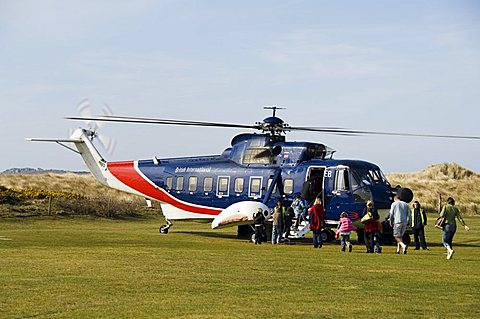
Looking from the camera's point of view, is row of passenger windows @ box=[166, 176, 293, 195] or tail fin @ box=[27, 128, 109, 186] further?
tail fin @ box=[27, 128, 109, 186]

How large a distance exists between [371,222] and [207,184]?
32.2 ft

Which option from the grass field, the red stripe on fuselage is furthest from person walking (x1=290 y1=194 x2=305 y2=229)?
the grass field

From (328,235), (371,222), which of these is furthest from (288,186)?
(371,222)

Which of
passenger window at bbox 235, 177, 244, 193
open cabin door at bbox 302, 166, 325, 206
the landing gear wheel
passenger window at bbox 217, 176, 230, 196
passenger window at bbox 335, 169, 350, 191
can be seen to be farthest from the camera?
passenger window at bbox 217, 176, 230, 196

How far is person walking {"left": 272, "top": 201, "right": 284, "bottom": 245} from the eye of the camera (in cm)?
2942

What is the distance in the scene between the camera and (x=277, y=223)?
29516mm

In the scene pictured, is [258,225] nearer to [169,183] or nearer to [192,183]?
[192,183]

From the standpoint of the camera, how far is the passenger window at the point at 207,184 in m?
33.6

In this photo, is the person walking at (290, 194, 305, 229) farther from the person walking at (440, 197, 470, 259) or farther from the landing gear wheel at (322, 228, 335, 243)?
the person walking at (440, 197, 470, 259)

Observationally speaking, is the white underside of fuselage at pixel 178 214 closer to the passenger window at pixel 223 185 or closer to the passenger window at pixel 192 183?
the passenger window at pixel 192 183

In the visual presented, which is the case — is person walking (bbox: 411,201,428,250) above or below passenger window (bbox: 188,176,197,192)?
below

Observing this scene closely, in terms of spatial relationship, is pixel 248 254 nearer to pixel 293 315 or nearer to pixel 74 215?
pixel 293 315

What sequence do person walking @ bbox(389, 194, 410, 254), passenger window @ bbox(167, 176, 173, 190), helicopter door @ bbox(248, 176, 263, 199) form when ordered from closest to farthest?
person walking @ bbox(389, 194, 410, 254)
helicopter door @ bbox(248, 176, 263, 199)
passenger window @ bbox(167, 176, 173, 190)

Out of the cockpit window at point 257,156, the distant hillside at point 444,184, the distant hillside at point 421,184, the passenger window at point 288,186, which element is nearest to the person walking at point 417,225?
Answer: the passenger window at point 288,186
